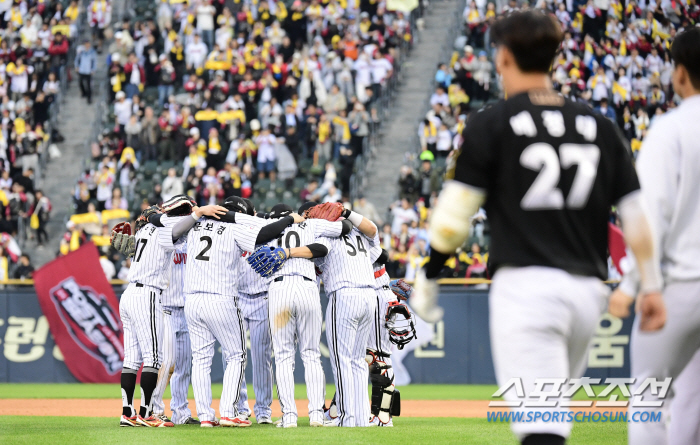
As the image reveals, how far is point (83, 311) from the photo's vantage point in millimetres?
17953

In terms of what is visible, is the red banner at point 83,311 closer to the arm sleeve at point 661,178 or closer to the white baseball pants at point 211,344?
the white baseball pants at point 211,344

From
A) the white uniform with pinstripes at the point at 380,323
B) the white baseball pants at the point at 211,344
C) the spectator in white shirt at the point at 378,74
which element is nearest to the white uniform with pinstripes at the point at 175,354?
the white baseball pants at the point at 211,344

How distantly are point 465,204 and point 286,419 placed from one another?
21.6 feet

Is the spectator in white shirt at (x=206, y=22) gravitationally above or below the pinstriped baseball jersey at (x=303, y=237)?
above

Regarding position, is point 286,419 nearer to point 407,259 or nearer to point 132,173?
point 407,259

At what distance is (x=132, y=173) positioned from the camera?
23.8m

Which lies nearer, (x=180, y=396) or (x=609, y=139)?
(x=609, y=139)

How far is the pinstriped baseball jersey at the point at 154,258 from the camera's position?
1055cm

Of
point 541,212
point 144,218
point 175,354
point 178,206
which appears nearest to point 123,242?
point 144,218

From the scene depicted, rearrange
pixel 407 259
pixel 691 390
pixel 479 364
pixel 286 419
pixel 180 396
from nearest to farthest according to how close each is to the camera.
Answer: pixel 691 390 → pixel 286 419 → pixel 180 396 → pixel 479 364 → pixel 407 259

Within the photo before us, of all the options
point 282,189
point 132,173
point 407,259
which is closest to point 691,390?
point 407,259

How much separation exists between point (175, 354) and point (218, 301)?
1201mm

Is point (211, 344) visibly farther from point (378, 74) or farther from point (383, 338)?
point (378, 74)

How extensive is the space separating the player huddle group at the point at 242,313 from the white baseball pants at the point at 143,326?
0.01 meters
